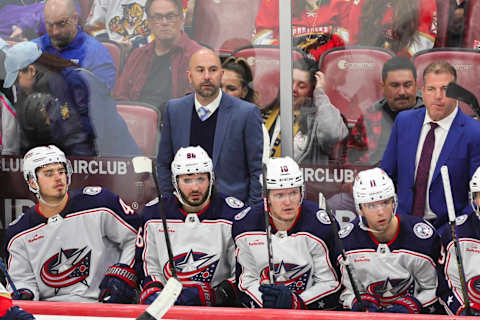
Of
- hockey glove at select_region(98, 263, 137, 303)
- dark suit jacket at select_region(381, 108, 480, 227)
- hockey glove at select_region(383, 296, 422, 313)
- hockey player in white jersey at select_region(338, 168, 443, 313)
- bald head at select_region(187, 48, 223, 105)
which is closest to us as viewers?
hockey glove at select_region(383, 296, 422, 313)

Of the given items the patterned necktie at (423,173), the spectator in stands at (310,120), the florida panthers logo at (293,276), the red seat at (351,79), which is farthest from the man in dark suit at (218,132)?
the patterned necktie at (423,173)

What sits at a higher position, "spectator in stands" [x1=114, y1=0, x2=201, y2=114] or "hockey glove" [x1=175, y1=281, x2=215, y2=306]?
"spectator in stands" [x1=114, y1=0, x2=201, y2=114]

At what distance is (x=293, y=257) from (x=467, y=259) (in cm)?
81

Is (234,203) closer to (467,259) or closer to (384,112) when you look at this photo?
(384,112)

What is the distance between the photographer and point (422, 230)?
365 cm

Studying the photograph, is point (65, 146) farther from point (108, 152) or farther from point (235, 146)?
point (235, 146)

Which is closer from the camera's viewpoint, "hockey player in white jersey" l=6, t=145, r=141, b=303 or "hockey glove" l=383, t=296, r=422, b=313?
"hockey glove" l=383, t=296, r=422, b=313

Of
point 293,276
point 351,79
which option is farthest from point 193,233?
point 351,79

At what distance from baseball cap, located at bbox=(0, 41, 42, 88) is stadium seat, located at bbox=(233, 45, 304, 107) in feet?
4.10

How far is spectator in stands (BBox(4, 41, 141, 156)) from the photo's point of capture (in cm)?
458

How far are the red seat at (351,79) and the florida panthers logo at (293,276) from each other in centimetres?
100

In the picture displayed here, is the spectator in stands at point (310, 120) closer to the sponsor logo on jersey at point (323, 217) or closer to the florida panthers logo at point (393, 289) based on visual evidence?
the sponsor logo on jersey at point (323, 217)

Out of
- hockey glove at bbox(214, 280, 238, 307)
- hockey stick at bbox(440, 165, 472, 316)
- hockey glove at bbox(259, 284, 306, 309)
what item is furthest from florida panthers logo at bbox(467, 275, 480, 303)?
hockey glove at bbox(214, 280, 238, 307)

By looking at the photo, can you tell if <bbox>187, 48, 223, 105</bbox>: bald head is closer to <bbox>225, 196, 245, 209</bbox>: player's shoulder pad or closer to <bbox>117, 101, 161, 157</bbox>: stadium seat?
<bbox>117, 101, 161, 157</bbox>: stadium seat
